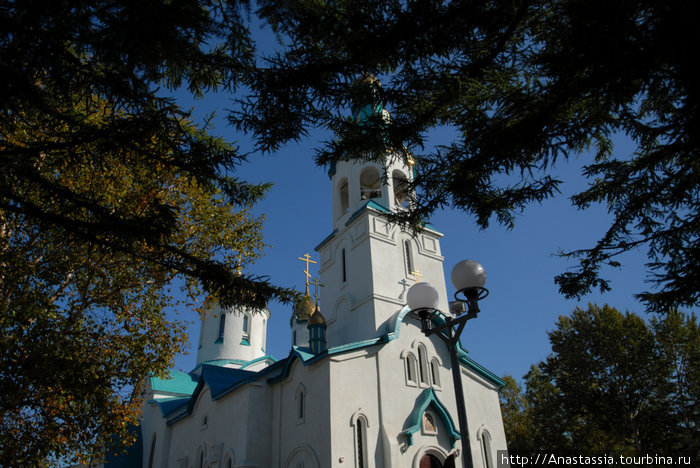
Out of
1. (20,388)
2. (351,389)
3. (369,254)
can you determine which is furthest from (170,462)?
(20,388)

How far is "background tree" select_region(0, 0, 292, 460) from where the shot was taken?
340cm

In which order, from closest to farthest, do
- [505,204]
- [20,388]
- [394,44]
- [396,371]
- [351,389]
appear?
[394,44]
[505,204]
[20,388]
[351,389]
[396,371]

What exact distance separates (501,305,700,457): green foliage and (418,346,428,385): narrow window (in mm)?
9640

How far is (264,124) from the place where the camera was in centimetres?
421

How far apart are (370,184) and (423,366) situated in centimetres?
880

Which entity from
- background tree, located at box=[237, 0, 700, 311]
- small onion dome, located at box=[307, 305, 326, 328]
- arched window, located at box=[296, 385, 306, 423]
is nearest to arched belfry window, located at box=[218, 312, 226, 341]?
small onion dome, located at box=[307, 305, 326, 328]

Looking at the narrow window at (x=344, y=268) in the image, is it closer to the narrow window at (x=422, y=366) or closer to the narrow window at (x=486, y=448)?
the narrow window at (x=422, y=366)

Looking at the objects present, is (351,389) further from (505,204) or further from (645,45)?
(645,45)

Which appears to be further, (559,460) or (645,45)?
(559,460)

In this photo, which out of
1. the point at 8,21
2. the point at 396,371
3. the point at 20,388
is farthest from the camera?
the point at 396,371

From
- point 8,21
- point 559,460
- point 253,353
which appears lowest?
point 559,460

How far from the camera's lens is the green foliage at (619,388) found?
19.3 m

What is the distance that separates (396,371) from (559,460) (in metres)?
11.9

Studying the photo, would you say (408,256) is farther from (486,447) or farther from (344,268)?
(486,447)
